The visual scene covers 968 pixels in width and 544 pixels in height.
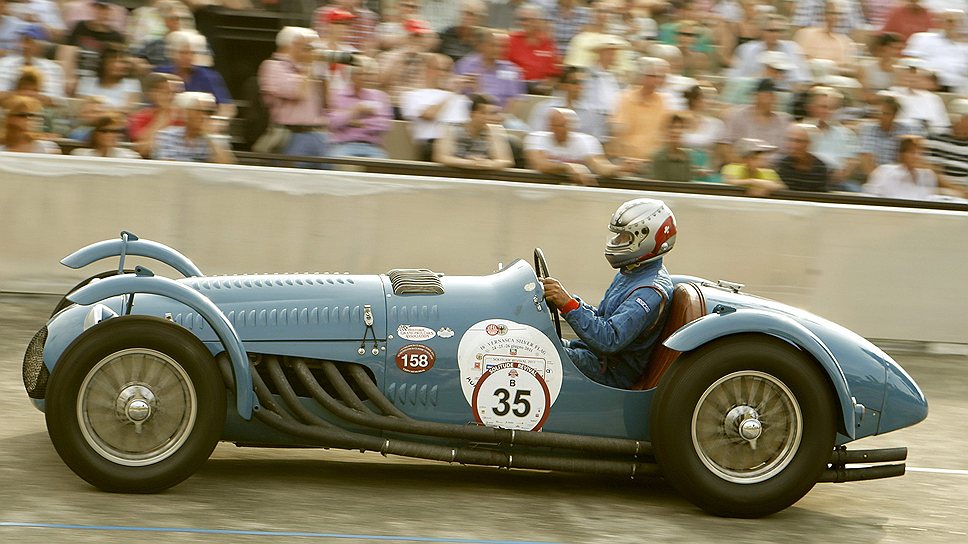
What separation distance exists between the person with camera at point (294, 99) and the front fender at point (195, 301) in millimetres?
4648

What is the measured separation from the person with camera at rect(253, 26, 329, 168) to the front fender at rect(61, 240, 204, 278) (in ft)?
11.0

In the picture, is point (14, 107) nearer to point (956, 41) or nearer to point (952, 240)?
point (952, 240)

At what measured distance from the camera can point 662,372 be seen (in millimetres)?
5984

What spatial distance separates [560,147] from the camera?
10164 millimetres

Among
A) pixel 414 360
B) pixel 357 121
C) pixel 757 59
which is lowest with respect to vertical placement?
pixel 414 360

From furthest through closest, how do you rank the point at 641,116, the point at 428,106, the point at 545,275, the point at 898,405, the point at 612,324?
the point at 641,116, the point at 428,106, the point at 545,275, the point at 898,405, the point at 612,324

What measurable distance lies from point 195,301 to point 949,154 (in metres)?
7.47

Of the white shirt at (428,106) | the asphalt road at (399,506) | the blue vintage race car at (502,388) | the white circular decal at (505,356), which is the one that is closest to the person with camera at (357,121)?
the white shirt at (428,106)

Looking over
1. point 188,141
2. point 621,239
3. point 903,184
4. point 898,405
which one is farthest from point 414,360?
point 903,184

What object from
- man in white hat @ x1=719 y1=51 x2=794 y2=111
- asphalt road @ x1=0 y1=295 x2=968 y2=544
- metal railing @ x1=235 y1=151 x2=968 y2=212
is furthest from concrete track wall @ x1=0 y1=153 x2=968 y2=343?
asphalt road @ x1=0 y1=295 x2=968 y2=544

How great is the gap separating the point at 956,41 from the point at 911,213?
2.98 meters

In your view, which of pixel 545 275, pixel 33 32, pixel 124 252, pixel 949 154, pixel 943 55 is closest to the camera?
pixel 545 275

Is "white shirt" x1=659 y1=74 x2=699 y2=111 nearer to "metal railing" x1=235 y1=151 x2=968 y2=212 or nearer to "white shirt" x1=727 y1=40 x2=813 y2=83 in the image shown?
"white shirt" x1=727 y1=40 x2=813 y2=83

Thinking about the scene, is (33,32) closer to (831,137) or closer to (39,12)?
(39,12)
